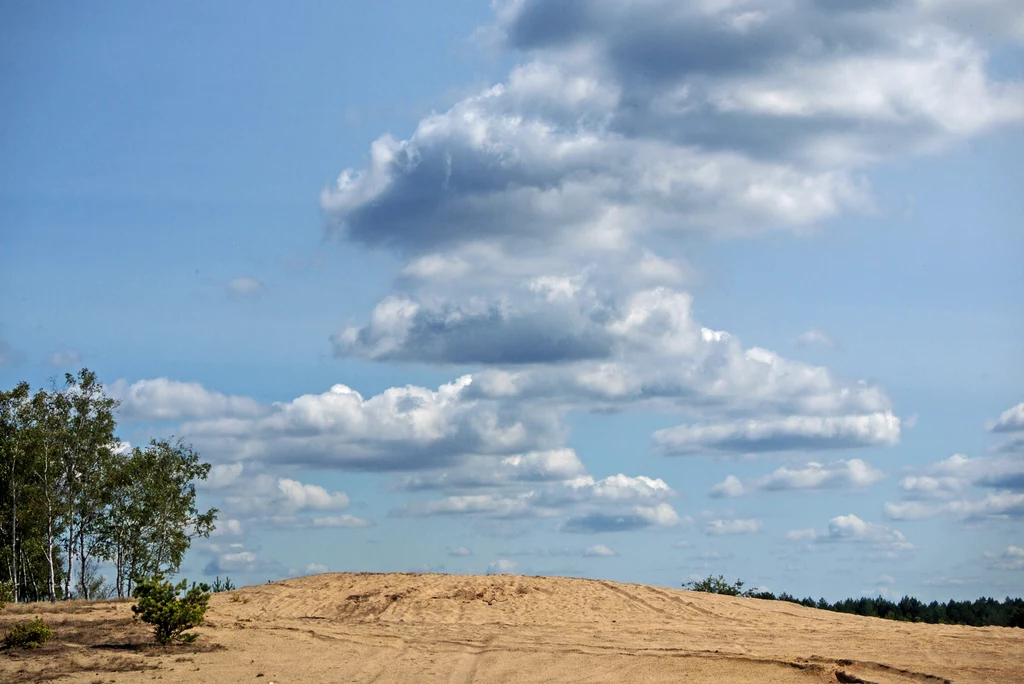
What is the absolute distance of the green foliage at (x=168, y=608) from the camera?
28531 mm

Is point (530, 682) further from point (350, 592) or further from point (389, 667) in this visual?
point (350, 592)

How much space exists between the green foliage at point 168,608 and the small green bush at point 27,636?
96.6 inches

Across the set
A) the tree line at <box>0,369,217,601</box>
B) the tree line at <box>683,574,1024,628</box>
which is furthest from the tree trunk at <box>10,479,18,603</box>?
the tree line at <box>683,574,1024,628</box>

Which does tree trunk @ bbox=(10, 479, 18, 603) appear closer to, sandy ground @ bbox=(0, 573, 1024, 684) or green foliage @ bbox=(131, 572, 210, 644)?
sandy ground @ bbox=(0, 573, 1024, 684)

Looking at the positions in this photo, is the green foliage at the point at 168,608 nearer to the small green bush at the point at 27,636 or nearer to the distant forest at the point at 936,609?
the small green bush at the point at 27,636

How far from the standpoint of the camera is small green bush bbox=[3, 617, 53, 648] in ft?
90.8

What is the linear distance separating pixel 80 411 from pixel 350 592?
839 inches

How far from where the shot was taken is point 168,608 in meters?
28.5

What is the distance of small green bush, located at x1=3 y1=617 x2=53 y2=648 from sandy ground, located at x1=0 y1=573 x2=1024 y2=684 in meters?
0.38

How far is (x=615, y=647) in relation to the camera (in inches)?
1128

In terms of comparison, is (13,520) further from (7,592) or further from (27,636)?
(27,636)

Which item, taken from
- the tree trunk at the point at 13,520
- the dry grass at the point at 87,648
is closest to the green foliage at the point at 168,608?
the dry grass at the point at 87,648

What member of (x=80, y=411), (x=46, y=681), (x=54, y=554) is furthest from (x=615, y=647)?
(x=54, y=554)

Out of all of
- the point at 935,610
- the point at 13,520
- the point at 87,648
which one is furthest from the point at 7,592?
the point at 935,610
